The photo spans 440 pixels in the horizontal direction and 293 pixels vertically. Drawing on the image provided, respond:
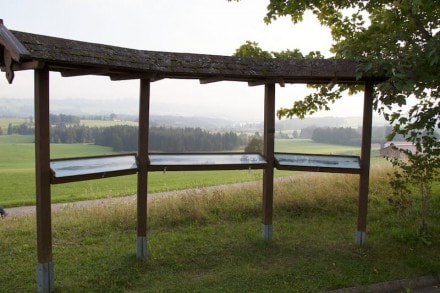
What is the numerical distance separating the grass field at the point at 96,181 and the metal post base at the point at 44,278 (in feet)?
40.5

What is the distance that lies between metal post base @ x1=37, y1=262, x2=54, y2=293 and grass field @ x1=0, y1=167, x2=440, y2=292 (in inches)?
6.5

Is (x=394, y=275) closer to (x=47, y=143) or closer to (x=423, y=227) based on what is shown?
(x=423, y=227)

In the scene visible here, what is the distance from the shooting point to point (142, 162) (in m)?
5.80

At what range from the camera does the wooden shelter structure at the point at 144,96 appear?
4527 millimetres

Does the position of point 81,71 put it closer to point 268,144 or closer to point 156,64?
point 156,64

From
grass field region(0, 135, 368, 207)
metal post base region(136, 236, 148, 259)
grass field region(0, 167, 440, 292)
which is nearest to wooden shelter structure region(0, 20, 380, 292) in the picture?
metal post base region(136, 236, 148, 259)

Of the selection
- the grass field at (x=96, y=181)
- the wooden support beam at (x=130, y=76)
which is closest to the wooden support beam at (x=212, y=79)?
the wooden support beam at (x=130, y=76)

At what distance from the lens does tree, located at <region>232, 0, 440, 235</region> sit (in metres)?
5.13

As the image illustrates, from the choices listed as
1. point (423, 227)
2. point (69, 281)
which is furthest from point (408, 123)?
point (69, 281)

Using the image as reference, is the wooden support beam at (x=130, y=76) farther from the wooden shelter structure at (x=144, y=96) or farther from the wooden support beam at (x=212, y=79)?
the wooden support beam at (x=212, y=79)

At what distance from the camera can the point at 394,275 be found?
5.46 m

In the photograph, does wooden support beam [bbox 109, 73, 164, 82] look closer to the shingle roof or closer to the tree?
the shingle roof

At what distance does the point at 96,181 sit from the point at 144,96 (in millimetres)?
25560

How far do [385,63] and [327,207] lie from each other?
14.4 ft
